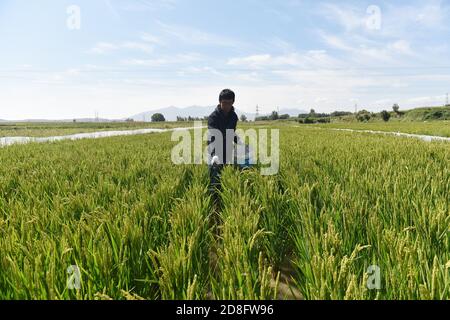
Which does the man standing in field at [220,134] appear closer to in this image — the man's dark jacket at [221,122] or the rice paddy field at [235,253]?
the man's dark jacket at [221,122]

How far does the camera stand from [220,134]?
4320 mm

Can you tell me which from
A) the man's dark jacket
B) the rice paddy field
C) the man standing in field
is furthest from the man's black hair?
the rice paddy field

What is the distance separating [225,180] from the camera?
3396mm

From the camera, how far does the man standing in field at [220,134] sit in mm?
4062

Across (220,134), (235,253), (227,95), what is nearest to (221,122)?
(220,134)

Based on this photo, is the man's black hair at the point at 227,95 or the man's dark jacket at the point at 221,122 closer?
the man's black hair at the point at 227,95

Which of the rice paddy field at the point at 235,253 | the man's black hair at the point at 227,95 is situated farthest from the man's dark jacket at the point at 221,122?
the rice paddy field at the point at 235,253

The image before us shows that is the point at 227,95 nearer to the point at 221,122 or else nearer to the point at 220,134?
the point at 221,122

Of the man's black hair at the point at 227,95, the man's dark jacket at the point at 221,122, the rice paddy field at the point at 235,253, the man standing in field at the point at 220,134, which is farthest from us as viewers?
the man's dark jacket at the point at 221,122

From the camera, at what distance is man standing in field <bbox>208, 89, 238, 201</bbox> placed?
13.3 feet
